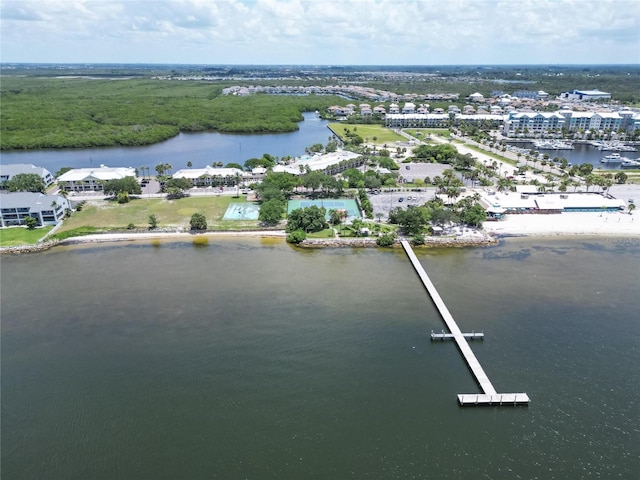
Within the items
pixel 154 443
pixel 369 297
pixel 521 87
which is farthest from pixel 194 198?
pixel 521 87

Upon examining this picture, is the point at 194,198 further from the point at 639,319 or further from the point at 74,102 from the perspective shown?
the point at 74,102

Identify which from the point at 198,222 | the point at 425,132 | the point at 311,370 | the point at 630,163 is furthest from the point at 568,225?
the point at 425,132

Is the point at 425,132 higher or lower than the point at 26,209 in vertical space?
higher

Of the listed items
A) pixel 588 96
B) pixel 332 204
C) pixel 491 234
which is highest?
pixel 588 96

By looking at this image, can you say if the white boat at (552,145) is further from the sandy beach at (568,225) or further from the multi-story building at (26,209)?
the multi-story building at (26,209)

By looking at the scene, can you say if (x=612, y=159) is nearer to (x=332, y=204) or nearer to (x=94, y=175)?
(x=332, y=204)

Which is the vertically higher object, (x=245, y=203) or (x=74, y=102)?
(x=74, y=102)
